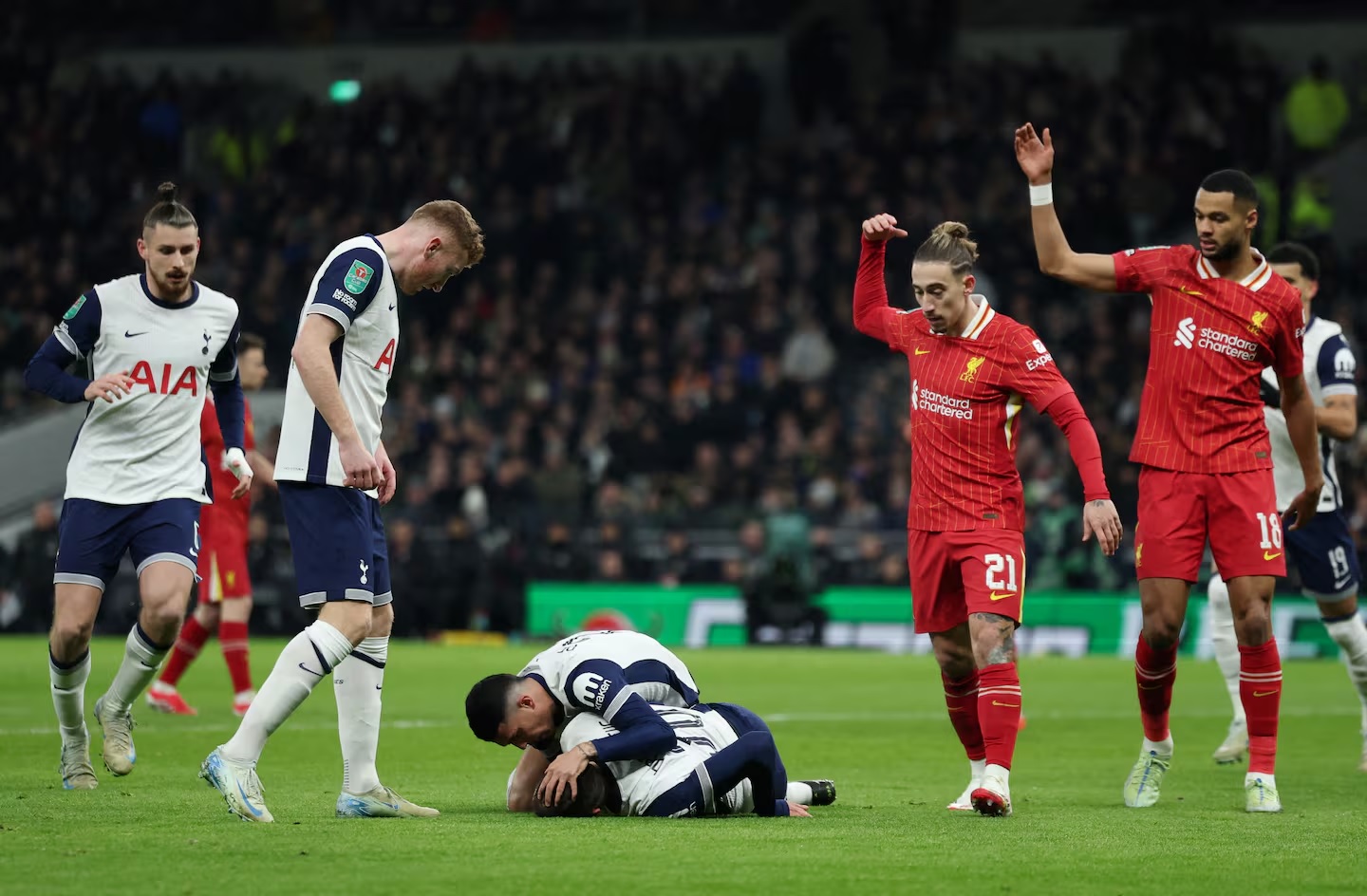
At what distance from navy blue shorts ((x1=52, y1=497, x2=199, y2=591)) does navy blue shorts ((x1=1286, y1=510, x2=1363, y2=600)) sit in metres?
6.15

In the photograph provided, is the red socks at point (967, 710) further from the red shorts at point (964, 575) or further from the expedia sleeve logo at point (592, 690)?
the expedia sleeve logo at point (592, 690)

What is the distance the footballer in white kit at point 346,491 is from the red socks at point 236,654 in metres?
6.17

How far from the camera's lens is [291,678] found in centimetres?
708

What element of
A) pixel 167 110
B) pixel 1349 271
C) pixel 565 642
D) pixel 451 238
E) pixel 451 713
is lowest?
pixel 451 713

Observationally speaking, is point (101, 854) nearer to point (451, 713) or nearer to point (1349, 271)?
point (451, 713)

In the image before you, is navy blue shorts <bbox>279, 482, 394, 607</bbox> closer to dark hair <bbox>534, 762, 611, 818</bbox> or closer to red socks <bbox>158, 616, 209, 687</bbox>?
dark hair <bbox>534, 762, 611, 818</bbox>

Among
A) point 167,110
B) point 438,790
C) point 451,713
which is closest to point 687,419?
point 167,110

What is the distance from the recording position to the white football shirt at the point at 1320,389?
32.4 feet

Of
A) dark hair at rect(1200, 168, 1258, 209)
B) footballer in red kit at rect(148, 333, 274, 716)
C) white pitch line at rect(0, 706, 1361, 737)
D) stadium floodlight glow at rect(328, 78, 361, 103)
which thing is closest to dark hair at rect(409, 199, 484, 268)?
dark hair at rect(1200, 168, 1258, 209)

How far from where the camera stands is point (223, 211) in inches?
1230

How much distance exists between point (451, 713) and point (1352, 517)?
13.7 metres

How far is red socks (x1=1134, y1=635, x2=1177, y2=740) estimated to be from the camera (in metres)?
8.55

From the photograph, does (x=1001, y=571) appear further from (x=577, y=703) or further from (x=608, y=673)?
(x=577, y=703)

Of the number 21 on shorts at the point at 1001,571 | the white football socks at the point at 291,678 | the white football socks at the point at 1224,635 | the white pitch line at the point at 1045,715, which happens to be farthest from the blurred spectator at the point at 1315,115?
the white football socks at the point at 291,678
